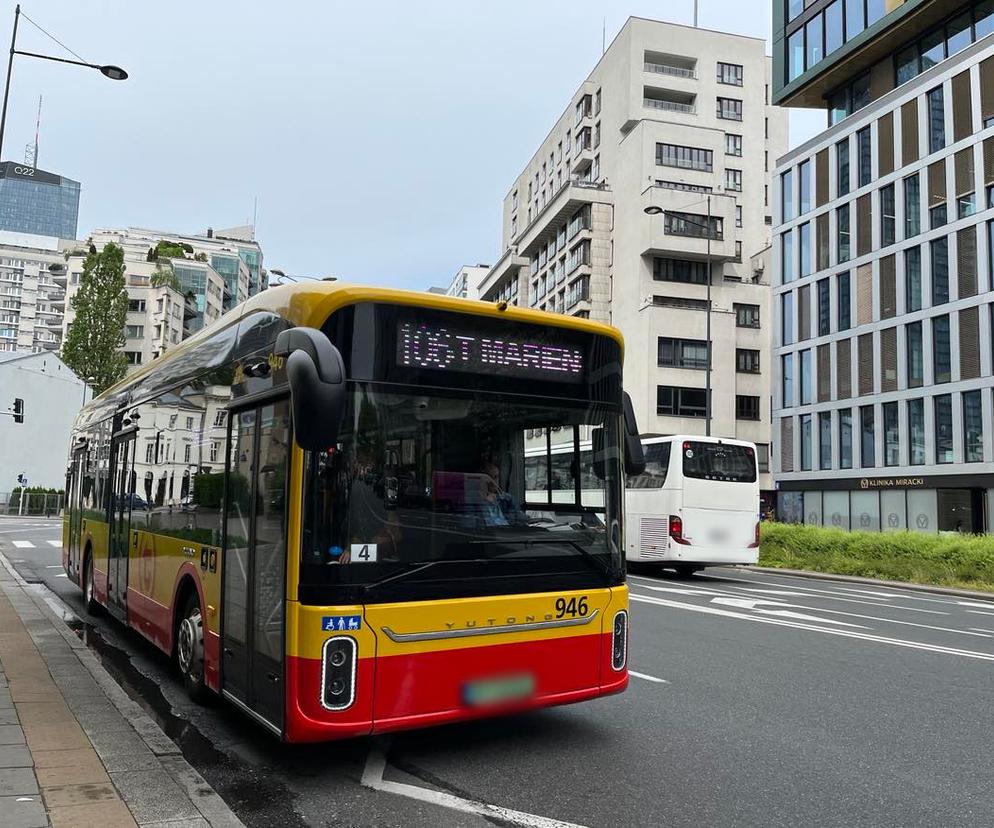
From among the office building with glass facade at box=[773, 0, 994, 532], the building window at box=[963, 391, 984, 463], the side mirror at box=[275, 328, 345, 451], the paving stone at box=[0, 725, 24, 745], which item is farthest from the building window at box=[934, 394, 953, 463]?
the paving stone at box=[0, 725, 24, 745]

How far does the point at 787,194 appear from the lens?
4738cm

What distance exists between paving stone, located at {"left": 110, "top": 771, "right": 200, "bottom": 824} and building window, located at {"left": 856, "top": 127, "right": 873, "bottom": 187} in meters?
43.1

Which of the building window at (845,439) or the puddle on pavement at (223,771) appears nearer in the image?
the puddle on pavement at (223,771)

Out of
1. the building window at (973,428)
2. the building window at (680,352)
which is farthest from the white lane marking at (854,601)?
the building window at (680,352)

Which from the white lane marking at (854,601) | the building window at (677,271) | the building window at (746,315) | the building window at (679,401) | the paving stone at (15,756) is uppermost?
the building window at (677,271)

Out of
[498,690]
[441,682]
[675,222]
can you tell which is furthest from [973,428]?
[441,682]

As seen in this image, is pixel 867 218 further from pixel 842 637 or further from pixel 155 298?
pixel 155 298

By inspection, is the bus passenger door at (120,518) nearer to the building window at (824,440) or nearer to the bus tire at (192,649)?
the bus tire at (192,649)

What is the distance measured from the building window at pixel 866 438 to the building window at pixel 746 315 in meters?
17.6

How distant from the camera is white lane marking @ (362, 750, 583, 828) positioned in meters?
4.38

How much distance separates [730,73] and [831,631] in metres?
60.1

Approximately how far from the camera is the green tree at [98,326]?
6241cm

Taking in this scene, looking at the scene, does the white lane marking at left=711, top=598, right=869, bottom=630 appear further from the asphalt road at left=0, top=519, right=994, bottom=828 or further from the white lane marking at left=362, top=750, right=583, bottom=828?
the white lane marking at left=362, top=750, right=583, bottom=828

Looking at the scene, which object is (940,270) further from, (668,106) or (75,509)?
(75,509)
